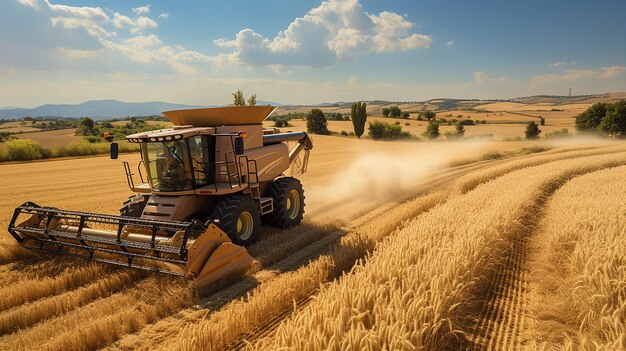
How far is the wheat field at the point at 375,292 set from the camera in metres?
3.69

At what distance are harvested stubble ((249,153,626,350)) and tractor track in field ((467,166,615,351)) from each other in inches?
4.2

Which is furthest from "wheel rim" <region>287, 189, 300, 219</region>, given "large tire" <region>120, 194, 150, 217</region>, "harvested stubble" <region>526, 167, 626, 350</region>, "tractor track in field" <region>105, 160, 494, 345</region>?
"harvested stubble" <region>526, 167, 626, 350</region>

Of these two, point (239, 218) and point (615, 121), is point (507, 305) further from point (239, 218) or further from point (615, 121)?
point (615, 121)

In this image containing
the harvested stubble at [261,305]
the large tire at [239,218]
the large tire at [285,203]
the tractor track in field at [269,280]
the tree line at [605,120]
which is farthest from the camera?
the tree line at [605,120]

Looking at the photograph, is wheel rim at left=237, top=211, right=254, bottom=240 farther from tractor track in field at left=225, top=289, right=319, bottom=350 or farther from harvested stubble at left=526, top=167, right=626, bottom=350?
harvested stubble at left=526, top=167, right=626, bottom=350

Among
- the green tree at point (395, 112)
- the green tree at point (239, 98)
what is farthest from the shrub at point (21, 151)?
the green tree at point (395, 112)

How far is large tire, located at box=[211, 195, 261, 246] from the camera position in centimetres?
679

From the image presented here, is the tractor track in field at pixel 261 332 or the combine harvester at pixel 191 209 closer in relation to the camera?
the tractor track in field at pixel 261 332

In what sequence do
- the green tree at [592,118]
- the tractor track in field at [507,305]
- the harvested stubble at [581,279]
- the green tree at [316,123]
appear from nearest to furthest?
the harvested stubble at [581,279] → the tractor track in field at [507,305] → the green tree at [592,118] → the green tree at [316,123]

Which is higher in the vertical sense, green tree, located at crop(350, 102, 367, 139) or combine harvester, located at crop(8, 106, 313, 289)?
green tree, located at crop(350, 102, 367, 139)

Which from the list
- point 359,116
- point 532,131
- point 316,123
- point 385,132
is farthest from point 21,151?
point 532,131

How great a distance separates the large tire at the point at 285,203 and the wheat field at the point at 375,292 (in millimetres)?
361

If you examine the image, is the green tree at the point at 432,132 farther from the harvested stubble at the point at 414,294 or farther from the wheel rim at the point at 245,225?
the wheel rim at the point at 245,225

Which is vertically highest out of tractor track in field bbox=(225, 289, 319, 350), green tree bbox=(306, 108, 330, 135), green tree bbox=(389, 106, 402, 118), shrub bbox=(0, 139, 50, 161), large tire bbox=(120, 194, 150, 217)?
green tree bbox=(389, 106, 402, 118)
